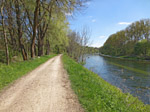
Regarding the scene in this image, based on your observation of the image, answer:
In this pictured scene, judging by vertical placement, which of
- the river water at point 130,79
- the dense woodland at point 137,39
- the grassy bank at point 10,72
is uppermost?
the dense woodland at point 137,39

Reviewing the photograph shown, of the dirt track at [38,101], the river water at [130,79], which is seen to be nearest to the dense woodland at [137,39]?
the river water at [130,79]

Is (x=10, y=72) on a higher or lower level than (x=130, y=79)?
higher

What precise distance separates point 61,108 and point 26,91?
2.06m

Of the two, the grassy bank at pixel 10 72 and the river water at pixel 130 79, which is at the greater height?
the grassy bank at pixel 10 72

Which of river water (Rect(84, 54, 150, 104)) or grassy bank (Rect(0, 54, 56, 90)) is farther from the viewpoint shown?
river water (Rect(84, 54, 150, 104))

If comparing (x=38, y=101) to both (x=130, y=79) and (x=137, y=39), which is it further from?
(x=137, y=39)

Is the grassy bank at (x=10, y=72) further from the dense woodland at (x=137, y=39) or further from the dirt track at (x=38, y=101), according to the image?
the dense woodland at (x=137, y=39)

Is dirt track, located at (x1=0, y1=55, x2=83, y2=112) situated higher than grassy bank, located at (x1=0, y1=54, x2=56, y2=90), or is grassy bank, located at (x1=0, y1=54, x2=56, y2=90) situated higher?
grassy bank, located at (x1=0, y1=54, x2=56, y2=90)

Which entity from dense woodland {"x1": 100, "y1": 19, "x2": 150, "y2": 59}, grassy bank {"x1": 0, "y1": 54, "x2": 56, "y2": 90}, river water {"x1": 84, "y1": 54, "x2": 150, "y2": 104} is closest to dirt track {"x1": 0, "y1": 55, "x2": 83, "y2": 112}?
grassy bank {"x1": 0, "y1": 54, "x2": 56, "y2": 90}

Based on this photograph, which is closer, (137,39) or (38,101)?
(38,101)

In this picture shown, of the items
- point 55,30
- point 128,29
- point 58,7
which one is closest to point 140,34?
point 128,29

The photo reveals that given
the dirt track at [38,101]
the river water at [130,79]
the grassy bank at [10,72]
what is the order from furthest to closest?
1. the river water at [130,79]
2. the grassy bank at [10,72]
3. the dirt track at [38,101]

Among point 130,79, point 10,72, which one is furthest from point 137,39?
point 10,72

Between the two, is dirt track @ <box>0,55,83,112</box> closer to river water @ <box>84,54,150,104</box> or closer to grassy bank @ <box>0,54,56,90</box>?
grassy bank @ <box>0,54,56,90</box>
